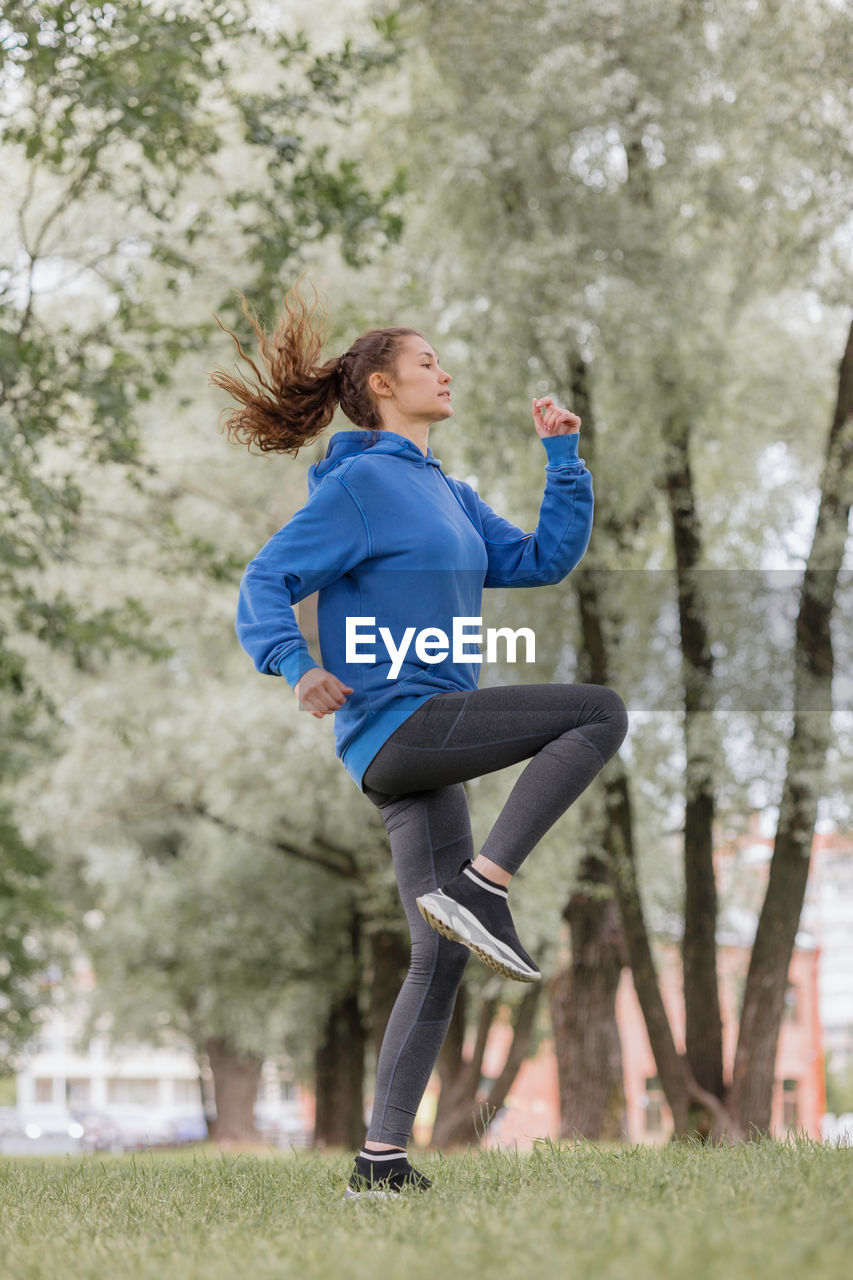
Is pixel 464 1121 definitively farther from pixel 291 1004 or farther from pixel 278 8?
pixel 278 8

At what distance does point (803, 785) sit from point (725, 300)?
493 cm

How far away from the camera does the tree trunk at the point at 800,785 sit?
10.7 m

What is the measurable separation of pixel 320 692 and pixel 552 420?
4.28 feet

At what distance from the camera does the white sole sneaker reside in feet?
10.9

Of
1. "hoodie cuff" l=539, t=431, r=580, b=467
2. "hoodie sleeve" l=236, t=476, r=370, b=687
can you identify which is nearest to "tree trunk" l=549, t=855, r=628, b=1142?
"hoodie cuff" l=539, t=431, r=580, b=467

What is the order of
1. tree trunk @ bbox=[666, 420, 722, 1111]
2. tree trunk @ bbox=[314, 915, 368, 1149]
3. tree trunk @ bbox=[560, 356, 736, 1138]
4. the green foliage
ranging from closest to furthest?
tree trunk @ bbox=[666, 420, 722, 1111] → tree trunk @ bbox=[560, 356, 736, 1138] → the green foliage → tree trunk @ bbox=[314, 915, 368, 1149]

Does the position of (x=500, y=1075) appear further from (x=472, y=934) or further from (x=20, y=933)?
(x=472, y=934)

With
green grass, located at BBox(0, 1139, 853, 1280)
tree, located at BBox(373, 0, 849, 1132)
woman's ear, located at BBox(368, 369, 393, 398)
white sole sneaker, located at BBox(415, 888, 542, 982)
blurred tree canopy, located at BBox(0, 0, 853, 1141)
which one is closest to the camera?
green grass, located at BBox(0, 1139, 853, 1280)

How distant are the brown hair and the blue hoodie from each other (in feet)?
0.65

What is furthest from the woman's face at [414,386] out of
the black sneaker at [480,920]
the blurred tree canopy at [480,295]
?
the blurred tree canopy at [480,295]

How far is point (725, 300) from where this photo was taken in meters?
12.9

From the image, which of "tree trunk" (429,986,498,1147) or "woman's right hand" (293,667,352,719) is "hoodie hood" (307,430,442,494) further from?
"tree trunk" (429,986,498,1147)

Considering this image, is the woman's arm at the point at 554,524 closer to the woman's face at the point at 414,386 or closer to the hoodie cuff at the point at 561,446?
the hoodie cuff at the point at 561,446

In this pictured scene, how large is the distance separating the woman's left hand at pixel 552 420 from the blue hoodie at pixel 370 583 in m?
0.40
